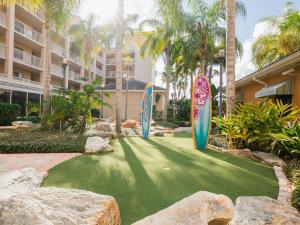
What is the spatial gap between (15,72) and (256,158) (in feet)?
98.2

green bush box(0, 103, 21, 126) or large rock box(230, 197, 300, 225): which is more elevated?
green bush box(0, 103, 21, 126)

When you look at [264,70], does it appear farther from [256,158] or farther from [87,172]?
[87,172]

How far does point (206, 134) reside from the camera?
29.3ft

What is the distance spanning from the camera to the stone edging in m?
4.12

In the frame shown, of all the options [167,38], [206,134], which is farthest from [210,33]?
[206,134]

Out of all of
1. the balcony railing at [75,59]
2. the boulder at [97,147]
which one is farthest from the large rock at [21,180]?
the balcony railing at [75,59]

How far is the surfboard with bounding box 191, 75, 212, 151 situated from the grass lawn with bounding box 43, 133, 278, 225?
123 cm

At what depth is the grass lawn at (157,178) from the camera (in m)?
4.31

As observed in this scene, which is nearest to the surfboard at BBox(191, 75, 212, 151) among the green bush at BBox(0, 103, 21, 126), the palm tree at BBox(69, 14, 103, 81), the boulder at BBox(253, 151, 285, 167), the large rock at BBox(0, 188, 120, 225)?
the boulder at BBox(253, 151, 285, 167)

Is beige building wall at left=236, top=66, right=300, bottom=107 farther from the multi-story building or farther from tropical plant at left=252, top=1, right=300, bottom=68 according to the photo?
the multi-story building

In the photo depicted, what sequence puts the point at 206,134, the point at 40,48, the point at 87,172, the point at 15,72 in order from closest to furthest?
the point at 87,172 → the point at 206,134 → the point at 15,72 → the point at 40,48

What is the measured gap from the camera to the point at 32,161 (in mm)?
7621

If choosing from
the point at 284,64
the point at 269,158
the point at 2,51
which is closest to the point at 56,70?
the point at 2,51

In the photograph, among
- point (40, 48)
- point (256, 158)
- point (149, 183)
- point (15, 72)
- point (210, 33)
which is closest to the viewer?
point (149, 183)
